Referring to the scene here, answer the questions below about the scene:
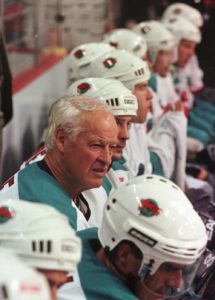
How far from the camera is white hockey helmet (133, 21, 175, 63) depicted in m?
5.86

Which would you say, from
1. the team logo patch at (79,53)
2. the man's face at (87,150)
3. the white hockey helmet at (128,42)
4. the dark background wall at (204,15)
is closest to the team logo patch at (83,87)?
the man's face at (87,150)

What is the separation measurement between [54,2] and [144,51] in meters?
1.73

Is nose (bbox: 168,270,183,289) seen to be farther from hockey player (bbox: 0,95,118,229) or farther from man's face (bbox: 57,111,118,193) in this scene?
man's face (bbox: 57,111,118,193)

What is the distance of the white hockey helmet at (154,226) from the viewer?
2.27m

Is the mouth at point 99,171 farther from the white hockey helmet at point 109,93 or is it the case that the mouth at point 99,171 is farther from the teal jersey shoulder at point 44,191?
the white hockey helmet at point 109,93

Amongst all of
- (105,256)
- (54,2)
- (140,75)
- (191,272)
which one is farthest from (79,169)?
(54,2)

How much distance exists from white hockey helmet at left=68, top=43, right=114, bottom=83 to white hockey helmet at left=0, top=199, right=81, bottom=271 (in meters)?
2.66

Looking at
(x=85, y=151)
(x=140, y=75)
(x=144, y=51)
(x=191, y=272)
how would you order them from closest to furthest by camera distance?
(x=85, y=151) < (x=191, y=272) < (x=140, y=75) < (x=144, y=51)

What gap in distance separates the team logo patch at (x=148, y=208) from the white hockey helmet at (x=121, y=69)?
1838 millimetres

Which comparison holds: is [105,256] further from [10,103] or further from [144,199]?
[10,103]

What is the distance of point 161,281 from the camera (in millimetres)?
2307

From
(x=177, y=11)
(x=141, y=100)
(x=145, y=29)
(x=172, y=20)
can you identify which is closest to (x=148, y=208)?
(x=141, y=100)

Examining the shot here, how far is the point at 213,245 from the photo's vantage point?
3465 millimetres

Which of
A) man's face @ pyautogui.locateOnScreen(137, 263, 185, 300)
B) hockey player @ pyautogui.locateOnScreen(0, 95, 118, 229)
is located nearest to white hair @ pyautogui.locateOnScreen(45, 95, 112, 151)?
hockey player @ pyautogui.locateOnScreen(0, 95, 118, 229)
